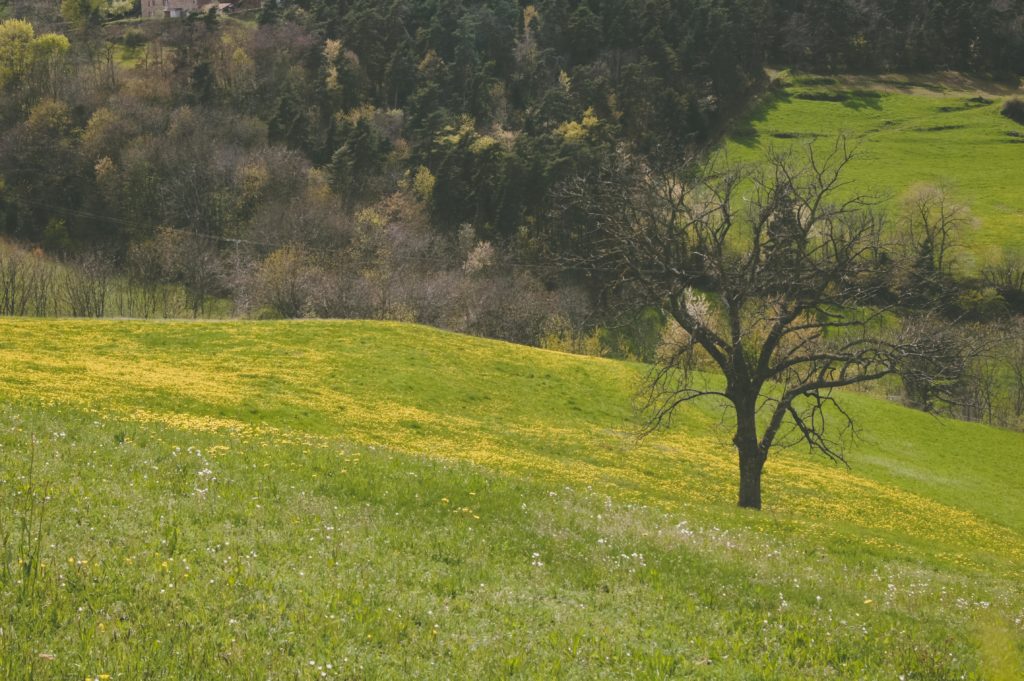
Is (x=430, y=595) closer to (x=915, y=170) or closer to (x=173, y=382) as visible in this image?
(x=173, y=382)

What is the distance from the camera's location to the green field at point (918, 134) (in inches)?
4980

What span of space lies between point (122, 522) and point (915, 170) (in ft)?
A: 504

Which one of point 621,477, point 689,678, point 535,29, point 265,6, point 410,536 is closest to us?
point 689,678

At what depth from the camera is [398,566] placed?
13.0 metres

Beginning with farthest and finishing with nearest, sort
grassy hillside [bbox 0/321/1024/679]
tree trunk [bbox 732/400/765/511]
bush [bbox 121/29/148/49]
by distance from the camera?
1. bush [bbox 121/29/148/49]
2. tree trunk [bbox 732/400/765/511]
3. grassy hillside [bbox 0/321/1024/679]

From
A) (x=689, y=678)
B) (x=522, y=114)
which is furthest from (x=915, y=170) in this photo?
(x=689, y=678)

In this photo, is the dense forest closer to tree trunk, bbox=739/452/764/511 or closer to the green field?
the green field

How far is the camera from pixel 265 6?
604ft

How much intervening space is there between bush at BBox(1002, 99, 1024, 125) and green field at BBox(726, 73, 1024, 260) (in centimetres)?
169

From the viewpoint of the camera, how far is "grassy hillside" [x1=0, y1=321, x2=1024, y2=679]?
31.4 feet

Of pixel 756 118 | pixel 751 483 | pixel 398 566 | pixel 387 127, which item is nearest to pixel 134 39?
pixel 387 127

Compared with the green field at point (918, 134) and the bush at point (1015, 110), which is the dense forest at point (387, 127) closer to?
the green field at point (918, 134)

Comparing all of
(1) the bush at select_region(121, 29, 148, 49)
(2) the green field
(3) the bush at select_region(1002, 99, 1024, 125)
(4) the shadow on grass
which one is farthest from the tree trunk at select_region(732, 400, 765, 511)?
(1) the bush at select_region(121, 29, 148, 49)

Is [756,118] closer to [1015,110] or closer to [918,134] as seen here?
[918,134]
